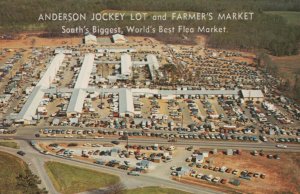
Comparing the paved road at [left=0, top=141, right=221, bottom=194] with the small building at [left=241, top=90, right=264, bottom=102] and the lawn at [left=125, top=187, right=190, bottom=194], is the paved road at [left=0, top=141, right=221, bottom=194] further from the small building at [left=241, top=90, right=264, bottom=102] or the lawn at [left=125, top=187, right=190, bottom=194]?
the small building at [left=241, top=90, right=264, bottom=102]

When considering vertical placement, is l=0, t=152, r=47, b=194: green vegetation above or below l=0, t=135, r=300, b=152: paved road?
below

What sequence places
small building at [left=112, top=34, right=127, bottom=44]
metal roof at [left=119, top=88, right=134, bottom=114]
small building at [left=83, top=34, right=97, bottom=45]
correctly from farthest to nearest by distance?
1. small building at [left=112, top=34, right=127, bottom=44]
2. small building at [left=83, top=34, right=97, bottom=45]
3. metal roof at [left=119, top=88, right=134, bottom=114]

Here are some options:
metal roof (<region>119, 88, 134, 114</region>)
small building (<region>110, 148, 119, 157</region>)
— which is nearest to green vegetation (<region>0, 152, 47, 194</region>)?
small building (<region>110, 148, 119, 157</region>)

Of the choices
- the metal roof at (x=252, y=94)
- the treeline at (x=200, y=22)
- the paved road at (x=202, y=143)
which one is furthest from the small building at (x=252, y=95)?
the treeline at (x=200, y=22)

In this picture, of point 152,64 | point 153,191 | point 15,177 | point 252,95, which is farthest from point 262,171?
point 152,64

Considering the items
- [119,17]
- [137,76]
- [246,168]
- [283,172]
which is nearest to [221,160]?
[246,168]

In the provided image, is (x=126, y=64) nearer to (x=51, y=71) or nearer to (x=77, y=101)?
(x=51, y=71)

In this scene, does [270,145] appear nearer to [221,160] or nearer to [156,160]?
[221,160]

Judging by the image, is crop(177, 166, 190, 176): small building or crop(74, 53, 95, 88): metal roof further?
crop(74, 53, 95, 88): metal roof
